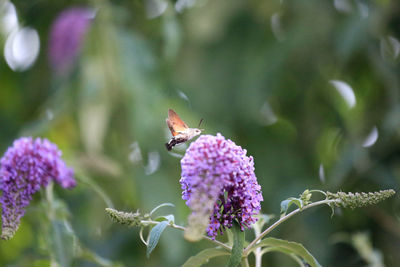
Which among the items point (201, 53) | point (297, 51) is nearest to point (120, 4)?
point (201, 53)

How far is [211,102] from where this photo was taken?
3842mm

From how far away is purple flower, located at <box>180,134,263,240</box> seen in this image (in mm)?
1105

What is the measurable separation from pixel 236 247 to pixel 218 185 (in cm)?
14

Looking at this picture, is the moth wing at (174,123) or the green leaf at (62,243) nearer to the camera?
the moth wing at (174,123)

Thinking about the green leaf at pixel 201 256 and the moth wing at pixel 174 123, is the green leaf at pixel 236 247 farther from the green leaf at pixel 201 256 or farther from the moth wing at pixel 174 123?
the moth wing at pixel 174 123

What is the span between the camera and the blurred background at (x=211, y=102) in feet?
10.3

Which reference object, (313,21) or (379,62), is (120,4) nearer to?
(313,21)

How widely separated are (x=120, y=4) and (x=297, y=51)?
1295 mm

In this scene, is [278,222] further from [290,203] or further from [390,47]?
[390,47]

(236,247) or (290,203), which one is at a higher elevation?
(290,203)

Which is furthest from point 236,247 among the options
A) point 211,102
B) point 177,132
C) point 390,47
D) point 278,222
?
point 390,47

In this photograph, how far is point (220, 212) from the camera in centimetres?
125

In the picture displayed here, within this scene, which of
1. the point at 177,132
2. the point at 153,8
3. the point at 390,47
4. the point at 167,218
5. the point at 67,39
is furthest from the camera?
the point at 153,8

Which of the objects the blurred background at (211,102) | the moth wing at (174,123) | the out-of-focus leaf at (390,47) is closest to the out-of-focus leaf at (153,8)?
the blurred background at (211,102)
